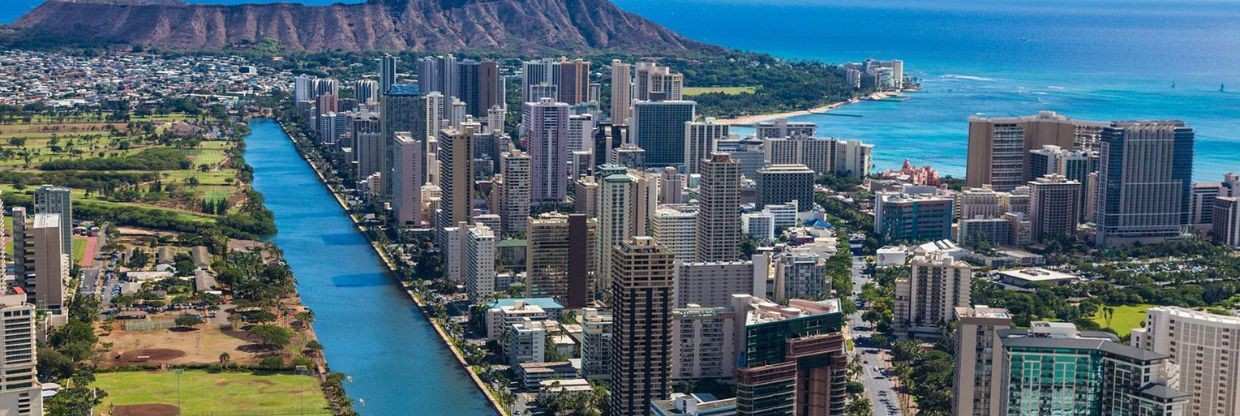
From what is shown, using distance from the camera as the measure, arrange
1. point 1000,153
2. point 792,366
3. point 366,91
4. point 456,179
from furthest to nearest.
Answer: point 366,91 → point 1000,153 → point 456,179 → point 792,366

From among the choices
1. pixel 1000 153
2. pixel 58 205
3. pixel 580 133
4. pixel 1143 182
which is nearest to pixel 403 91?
pixel 580 133

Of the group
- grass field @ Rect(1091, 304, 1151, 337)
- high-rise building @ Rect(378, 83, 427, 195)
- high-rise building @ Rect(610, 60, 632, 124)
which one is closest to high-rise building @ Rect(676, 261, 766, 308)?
grass field @ Rect(1091, 304, 1151, 337)

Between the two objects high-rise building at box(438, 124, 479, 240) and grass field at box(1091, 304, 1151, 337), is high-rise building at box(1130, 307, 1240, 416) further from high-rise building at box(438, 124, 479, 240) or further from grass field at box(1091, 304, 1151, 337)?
high-rise building at box(438, 124, 479, 240)

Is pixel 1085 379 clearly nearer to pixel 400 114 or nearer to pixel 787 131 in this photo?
pixel 400 114

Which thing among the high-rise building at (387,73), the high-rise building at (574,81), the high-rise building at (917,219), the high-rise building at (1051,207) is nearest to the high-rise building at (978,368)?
the high-rise building at (917,219)

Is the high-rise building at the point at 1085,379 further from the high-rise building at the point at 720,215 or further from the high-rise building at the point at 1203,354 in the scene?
the high-rise building at the point at 720,215

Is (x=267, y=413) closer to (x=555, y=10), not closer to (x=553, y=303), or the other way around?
(x=553, y=303)
